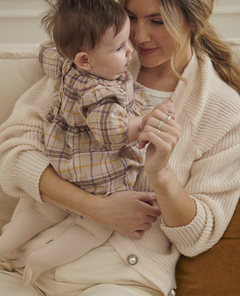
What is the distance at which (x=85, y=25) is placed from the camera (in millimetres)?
889

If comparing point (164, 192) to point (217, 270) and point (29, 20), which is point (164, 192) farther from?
point (29, 20)

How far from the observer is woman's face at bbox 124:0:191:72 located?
1105 millimetres

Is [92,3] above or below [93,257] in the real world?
above

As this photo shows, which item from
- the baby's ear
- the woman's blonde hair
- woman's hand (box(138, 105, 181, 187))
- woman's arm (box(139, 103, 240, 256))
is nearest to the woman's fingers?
woman's hand (box(138, 105, 181, 187))

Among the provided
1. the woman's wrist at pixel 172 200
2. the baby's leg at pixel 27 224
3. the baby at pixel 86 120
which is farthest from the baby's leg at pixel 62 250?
the woman's wrist at pixel 172 200

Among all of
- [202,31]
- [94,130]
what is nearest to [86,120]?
[94,130]

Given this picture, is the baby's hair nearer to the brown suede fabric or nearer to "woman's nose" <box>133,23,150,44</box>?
"woman's nose" <box>133,23,150,44</box>

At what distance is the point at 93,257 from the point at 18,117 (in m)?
0.62

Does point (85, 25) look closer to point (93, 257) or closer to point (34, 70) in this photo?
point (34, 70)

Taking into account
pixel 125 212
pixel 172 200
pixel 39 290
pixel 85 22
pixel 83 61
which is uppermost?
pixel 85 22

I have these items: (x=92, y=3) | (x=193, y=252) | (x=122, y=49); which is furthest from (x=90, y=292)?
(x=92, y=3)

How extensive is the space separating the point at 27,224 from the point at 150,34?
86 centimetres

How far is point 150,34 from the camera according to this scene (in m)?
1.17

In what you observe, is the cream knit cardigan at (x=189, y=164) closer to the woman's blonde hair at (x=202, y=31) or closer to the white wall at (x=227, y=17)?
the woman's blonde hair at (x=202, y=31)
